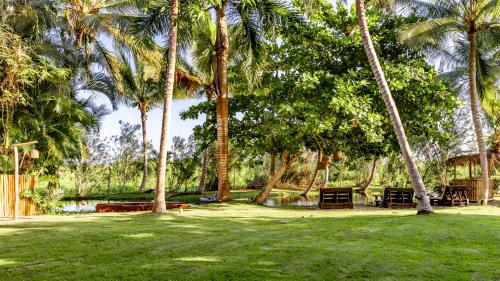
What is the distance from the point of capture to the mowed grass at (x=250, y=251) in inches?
226

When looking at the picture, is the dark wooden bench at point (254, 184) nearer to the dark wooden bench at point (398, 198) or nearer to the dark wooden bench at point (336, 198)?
the dark wooden bench at point (398, 198)

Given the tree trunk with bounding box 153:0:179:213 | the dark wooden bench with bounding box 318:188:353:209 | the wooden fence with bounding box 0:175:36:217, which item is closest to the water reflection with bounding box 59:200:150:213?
the wooden fence with bounding box 0:175:36:217

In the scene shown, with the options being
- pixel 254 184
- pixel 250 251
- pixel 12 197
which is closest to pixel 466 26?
pixel 250 251

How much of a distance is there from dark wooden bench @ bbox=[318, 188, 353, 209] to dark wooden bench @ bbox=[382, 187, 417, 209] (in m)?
2.02

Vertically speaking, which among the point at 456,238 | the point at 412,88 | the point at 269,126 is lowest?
the point at 456,238

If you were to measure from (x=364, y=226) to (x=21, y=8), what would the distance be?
13.2 m

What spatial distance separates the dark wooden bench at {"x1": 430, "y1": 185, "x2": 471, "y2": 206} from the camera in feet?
61.3

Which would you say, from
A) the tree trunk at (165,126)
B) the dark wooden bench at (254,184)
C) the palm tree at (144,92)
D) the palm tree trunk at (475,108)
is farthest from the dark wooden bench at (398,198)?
the dark wooden bench at (254,184)

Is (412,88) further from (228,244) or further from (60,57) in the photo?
(60,57)

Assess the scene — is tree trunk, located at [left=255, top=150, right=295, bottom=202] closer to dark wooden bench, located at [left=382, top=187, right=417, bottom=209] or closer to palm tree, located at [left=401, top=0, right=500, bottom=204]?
dark wooden bench, located at [left=382, top=187, right=417, bottom=209]

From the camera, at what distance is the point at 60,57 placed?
1994cm

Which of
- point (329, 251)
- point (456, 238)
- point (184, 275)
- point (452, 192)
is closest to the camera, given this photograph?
point (184, 275)

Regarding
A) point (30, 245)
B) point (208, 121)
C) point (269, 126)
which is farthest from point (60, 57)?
point (30, 245)

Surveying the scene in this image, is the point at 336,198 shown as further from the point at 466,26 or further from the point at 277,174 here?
the point at 466,26
